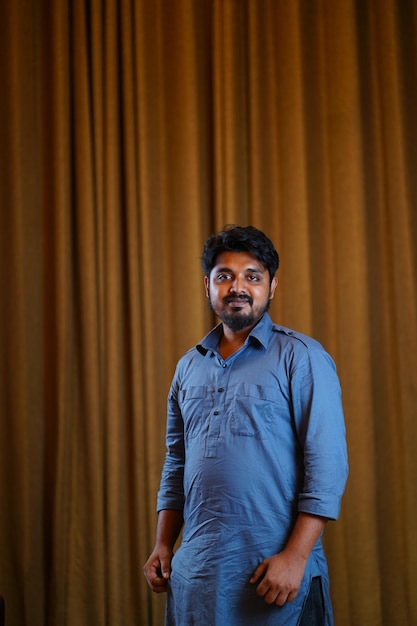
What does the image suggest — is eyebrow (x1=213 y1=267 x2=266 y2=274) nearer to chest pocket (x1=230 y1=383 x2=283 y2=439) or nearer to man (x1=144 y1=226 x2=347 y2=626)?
man (x1=144 y1=226 x2=347 y2=626)

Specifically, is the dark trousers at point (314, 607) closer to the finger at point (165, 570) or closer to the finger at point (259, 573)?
the finger at point (259, 573)

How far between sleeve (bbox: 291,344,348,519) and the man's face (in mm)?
184

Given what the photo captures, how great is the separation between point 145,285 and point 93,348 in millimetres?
312

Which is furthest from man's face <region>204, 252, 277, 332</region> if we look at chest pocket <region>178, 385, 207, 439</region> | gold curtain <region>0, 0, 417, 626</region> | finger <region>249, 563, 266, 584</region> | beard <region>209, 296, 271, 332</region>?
gold curtain <region>0, 0, 417, 626</region>

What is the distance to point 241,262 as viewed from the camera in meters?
1.77

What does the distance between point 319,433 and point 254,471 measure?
169mm

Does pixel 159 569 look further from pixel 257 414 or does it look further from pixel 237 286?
pixel 237 286

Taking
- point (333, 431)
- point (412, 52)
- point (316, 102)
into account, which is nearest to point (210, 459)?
point (333, 431)

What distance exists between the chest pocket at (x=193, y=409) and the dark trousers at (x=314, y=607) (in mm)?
432

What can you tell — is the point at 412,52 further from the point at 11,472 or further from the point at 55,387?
the point at 11,472

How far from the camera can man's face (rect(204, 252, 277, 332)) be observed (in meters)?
1.73

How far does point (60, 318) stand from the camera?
2.70 meters

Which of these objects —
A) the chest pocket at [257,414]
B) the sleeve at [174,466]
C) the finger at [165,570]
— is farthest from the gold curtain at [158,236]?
the chest pocket at [257,414]

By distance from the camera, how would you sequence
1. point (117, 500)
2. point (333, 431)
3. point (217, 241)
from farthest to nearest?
point (117, 500) < point (217, 241) < point (333, 431)
